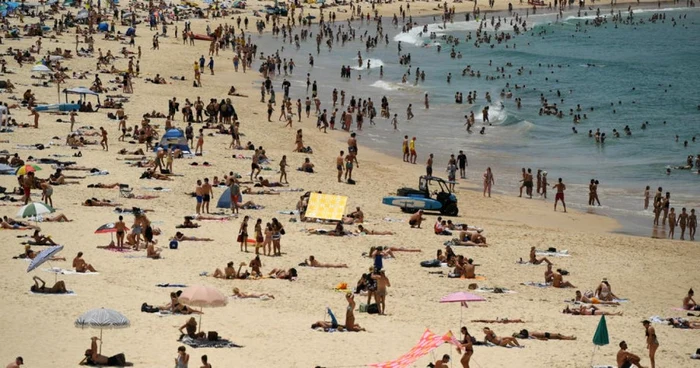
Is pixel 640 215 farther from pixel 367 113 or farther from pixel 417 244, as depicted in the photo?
pixel 367 113

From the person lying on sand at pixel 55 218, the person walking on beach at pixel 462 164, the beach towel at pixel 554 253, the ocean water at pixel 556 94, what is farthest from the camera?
the ocean water at pixel 556 94

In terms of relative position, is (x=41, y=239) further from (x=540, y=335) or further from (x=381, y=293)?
(x=540, y=335)

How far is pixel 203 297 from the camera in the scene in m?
17.7

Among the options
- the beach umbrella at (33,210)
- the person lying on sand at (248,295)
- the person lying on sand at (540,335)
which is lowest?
the person lying on sand at (540,335)

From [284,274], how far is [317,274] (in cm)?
81

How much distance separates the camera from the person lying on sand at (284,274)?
22.3m

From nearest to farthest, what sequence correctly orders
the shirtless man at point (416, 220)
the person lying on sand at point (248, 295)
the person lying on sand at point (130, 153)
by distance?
Answer: the person lying on sand at point (248, 295) < the shirtless man at point (416, 220) < the person lying on sand at point (130, 153)

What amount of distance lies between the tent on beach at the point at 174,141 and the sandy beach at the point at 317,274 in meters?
0.72

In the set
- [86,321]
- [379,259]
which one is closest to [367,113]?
[379,259]

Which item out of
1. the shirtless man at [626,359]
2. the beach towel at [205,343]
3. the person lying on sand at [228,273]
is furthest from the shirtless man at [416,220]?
the shirtless man at [626,359]

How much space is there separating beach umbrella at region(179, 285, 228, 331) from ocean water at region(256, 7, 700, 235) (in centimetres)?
1519

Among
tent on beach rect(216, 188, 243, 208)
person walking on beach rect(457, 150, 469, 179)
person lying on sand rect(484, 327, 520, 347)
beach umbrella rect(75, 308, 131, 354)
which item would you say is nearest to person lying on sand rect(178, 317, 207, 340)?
beach umbrella rect(75, 308, 131, 354)

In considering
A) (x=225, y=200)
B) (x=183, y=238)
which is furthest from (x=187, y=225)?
(x=225, y=200)

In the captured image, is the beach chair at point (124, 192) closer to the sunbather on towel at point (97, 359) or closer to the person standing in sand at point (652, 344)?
the sunbather on towel at point (97, 359)
